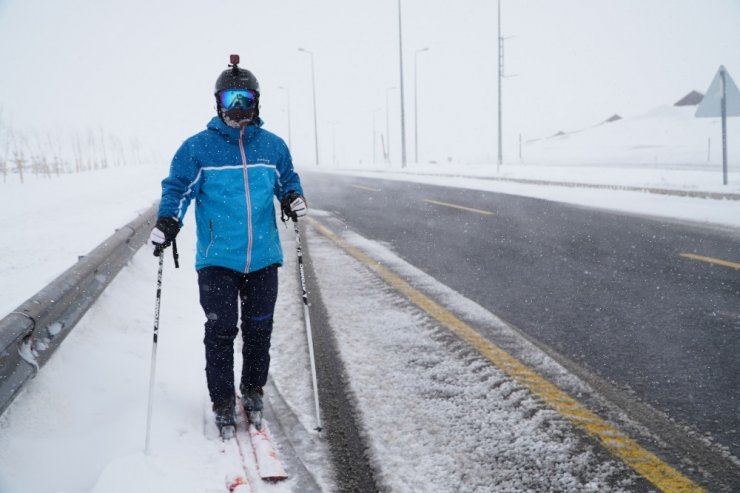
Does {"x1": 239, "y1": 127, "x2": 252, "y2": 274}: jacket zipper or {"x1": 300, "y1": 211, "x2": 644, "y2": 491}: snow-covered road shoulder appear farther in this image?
{"x1": 239, "y1": 127, "x2": 252, "y2": 274}: jacket zipper

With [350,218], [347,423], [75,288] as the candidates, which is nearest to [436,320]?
[347,423]

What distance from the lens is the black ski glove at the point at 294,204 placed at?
3.14 metres

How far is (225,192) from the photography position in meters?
2.92

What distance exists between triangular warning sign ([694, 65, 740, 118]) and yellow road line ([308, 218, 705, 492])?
A: 1282cm

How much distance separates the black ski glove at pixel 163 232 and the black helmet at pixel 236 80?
2.42 ft

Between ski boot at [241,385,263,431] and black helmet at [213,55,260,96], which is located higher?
black helmet at [213,55,260,96]

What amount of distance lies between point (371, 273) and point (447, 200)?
26.4ft

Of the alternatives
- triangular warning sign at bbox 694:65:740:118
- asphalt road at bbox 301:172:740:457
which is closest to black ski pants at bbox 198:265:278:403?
asphalt road at bbox 301:172:740:457

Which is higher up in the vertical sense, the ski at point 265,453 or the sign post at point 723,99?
the sign post at point 723,99

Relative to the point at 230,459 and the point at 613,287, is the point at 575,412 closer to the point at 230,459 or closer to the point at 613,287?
the point at 230,459

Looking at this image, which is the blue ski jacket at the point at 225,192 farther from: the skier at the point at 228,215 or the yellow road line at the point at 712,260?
the yellow road line at the point at 712,260

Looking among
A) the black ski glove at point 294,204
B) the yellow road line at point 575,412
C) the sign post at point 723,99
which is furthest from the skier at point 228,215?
the sign post at point 723,99

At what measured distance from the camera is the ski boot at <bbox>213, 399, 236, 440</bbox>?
2.87 metres

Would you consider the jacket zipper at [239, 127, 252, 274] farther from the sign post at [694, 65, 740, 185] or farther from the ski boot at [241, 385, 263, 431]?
the sign post at [694, 65, 740, 185]
